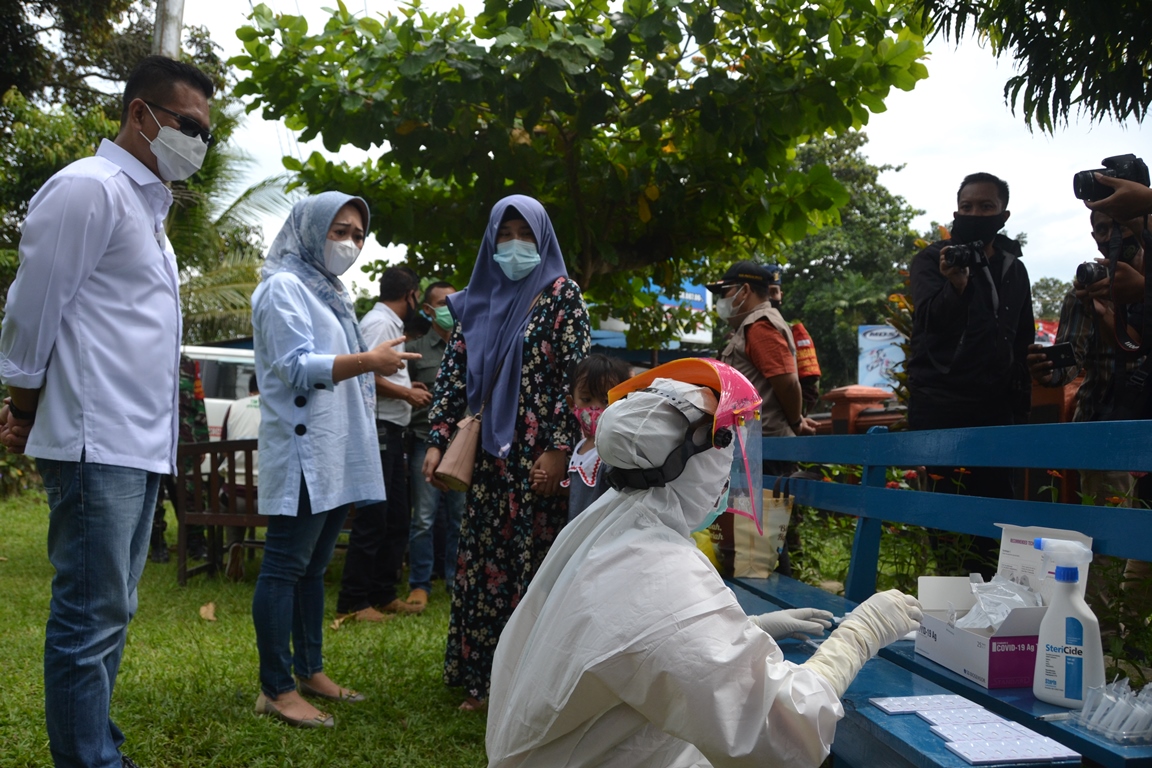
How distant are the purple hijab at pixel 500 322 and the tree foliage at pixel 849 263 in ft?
79.4

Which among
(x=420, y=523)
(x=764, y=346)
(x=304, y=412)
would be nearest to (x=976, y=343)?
(x=764, y=346)

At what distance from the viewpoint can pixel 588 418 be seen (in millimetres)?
3438

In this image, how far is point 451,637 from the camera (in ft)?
12.3

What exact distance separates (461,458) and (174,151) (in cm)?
142

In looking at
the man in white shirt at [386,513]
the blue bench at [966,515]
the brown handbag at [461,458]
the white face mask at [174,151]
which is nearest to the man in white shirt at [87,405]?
the white face mask at [174,151]

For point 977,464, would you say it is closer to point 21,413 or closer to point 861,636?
point 861,636

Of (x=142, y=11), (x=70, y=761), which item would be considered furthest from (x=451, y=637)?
(x=142, y=11)

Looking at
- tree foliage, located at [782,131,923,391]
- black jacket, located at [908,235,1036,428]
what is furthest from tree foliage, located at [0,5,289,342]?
tree foliage, located at [782,131,923,391]

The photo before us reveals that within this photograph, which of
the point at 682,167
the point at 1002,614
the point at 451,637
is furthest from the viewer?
the point at 682,167

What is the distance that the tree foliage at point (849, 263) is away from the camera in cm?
2694

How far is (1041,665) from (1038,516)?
17.3 inches

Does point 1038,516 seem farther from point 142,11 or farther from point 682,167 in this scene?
point 142,11

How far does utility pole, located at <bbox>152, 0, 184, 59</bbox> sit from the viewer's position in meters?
8.65

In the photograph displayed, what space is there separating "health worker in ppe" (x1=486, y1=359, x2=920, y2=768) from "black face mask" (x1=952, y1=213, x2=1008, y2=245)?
200 cm
